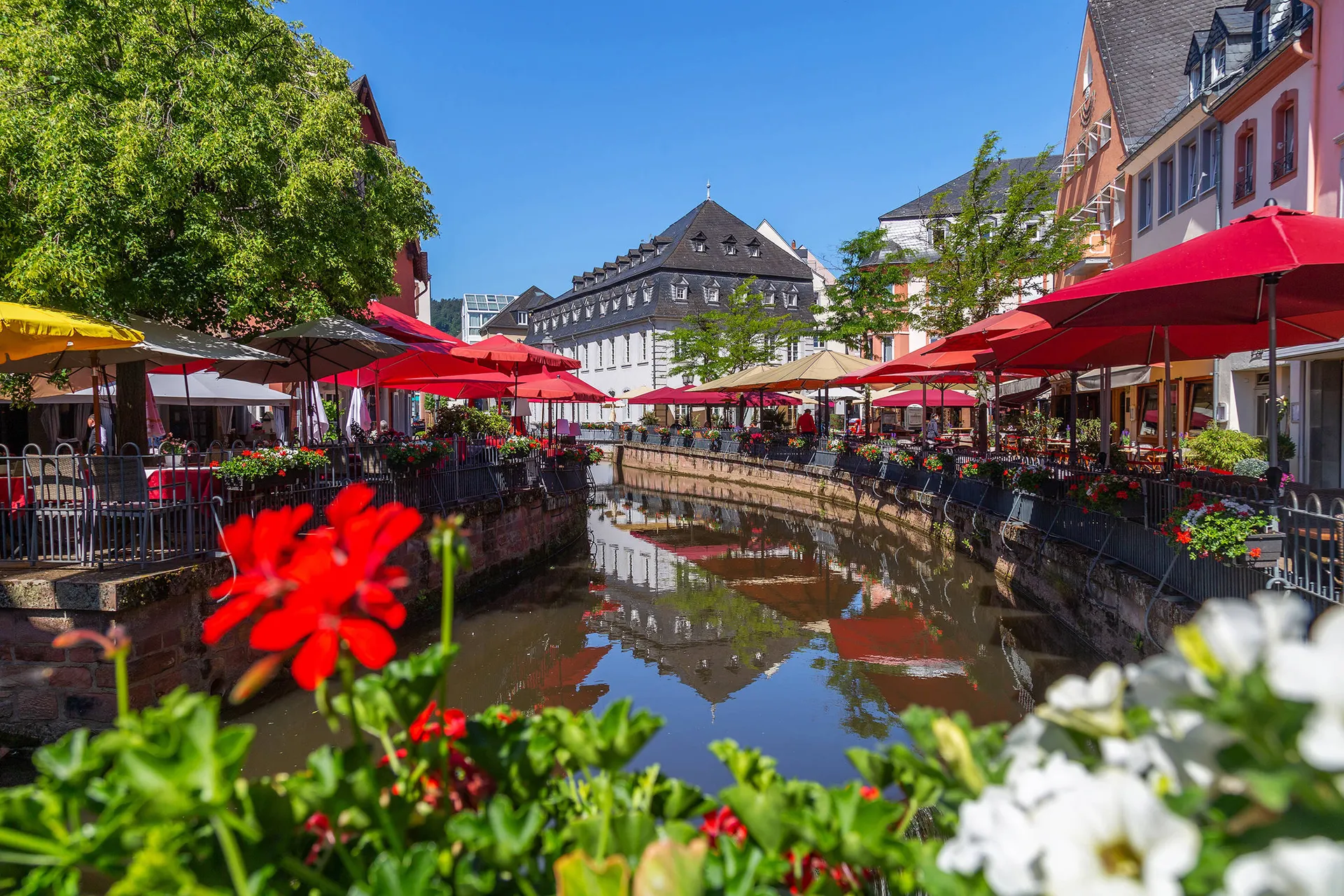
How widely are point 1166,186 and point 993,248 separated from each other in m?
4.41

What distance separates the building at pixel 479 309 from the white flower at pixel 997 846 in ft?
330

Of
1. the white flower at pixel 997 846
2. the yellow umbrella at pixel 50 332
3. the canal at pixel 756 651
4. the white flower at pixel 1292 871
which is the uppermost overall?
the yellow umbrella at pixel 50 332

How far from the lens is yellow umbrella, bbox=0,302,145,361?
21.9ft

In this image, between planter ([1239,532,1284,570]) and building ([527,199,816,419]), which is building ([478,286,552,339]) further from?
planter ([1239,532,1284,570])

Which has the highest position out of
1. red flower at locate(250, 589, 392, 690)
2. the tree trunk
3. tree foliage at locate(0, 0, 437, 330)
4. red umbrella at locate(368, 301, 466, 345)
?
tree foliage at locate(0, 0, 437, 330)

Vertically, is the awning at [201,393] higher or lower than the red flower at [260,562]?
higher

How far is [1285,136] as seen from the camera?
15.8 metres

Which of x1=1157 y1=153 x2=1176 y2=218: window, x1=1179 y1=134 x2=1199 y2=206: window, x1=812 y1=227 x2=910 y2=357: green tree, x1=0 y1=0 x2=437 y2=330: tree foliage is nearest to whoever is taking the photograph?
x1=0 y1=0 x2=437 y2=330: tree foliage

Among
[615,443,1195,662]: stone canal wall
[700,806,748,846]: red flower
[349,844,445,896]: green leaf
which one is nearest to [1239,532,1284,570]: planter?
[615,443,1195,662]: stone canal wall

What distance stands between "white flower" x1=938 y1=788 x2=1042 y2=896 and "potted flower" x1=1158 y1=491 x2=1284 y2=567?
592 cm

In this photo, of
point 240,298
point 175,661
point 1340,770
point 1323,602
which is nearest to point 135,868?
point 1340,770

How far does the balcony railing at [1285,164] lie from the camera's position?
1525 centimetres

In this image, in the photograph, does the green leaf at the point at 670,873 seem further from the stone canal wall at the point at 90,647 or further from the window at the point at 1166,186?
the window at the point at 1166,186

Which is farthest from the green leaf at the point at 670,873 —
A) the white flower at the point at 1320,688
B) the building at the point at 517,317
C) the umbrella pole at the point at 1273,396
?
the building at the point at 517,317
